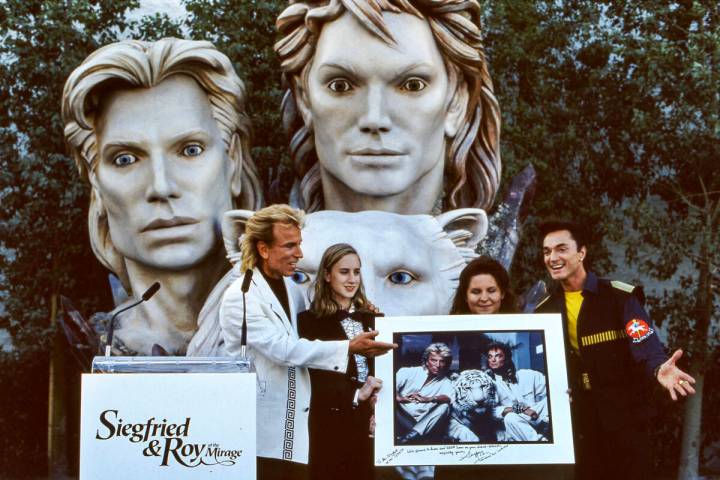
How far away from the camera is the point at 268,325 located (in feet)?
16.5

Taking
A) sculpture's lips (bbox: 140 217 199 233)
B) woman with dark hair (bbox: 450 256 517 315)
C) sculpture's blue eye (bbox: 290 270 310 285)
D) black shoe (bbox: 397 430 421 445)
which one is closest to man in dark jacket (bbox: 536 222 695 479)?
woman with dark hair (bbox: 450 256 517 315)

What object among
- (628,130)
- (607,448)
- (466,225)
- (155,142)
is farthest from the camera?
(628,130)

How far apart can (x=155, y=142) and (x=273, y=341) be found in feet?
12.6

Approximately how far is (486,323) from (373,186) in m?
3.35

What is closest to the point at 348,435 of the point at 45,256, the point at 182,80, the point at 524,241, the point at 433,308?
the point at 433,308

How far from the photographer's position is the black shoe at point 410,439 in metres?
4.98

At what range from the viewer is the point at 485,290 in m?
5.48

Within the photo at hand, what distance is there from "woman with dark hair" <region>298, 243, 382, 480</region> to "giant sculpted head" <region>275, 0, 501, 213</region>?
287cm

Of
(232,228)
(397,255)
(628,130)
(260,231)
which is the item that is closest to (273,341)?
(260,231)

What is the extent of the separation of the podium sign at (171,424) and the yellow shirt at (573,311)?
1.69m

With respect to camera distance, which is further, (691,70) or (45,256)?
(45,256)

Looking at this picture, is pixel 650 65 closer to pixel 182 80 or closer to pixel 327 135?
pixel 327 135

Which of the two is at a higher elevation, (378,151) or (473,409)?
(378,151)

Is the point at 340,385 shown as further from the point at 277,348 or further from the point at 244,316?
the point at 244,316
